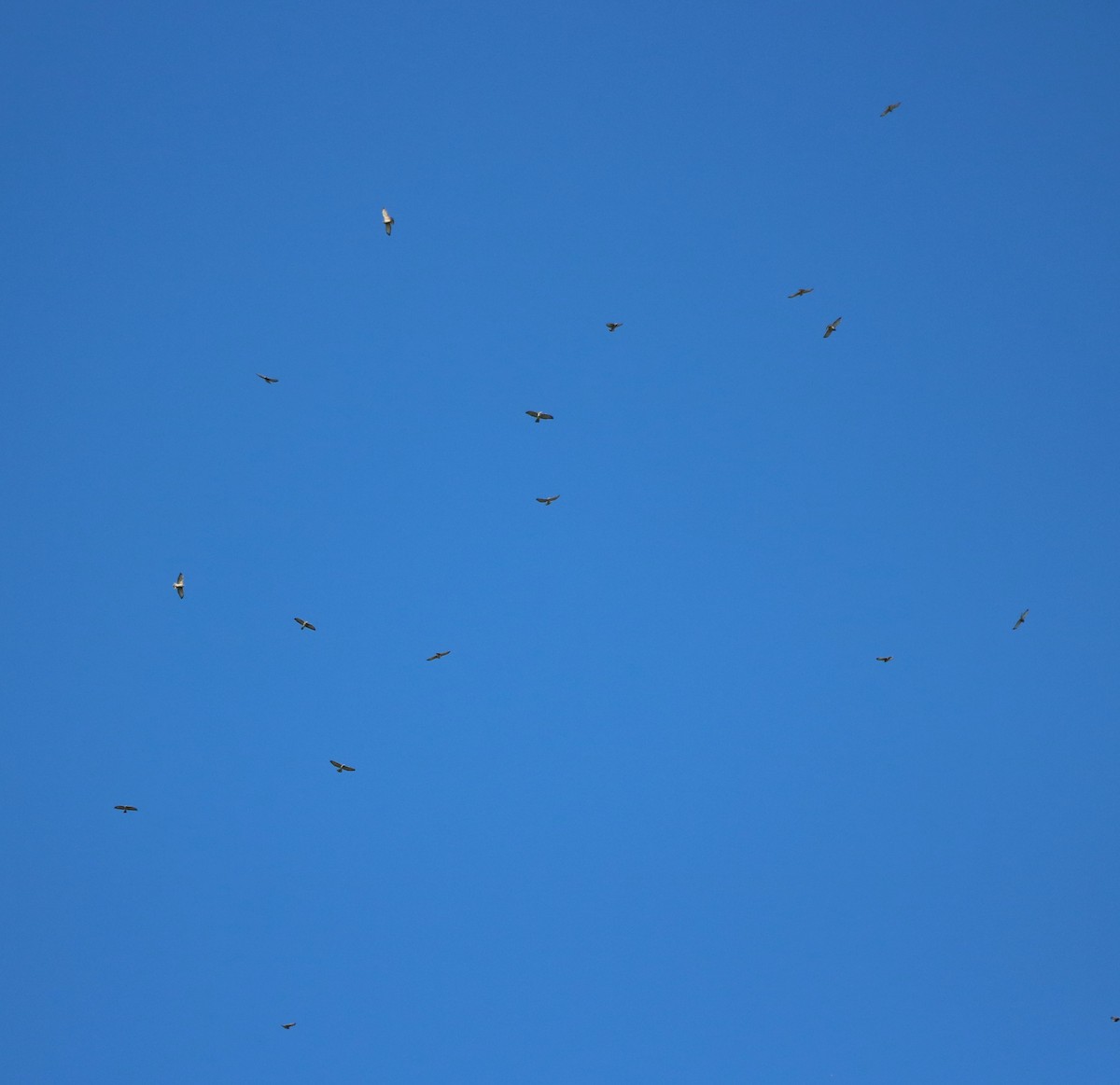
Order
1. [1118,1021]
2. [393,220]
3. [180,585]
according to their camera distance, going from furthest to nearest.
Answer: [393,220] < [1118,1021] < [180,585]

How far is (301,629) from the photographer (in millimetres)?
46656

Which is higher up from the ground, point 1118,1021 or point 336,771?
point 336,771

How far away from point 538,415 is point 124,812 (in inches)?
981

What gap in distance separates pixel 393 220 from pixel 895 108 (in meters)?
19.1

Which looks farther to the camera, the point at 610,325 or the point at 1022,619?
the point at 1022,619

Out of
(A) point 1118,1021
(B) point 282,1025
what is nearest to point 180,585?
(B) point 282,1025

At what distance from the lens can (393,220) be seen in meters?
42.4

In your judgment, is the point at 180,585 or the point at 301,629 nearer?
the point at 180,585

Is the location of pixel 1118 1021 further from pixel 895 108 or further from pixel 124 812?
pixel 124 812

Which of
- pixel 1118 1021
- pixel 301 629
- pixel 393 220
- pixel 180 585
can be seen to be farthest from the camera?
pixel 301 629

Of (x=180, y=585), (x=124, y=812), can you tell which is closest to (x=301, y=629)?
(x=124, y=812)

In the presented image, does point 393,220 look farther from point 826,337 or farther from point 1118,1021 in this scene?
point 1118,1021

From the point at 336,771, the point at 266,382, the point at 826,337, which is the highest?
the point at 266,382

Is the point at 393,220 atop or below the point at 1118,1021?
atop
